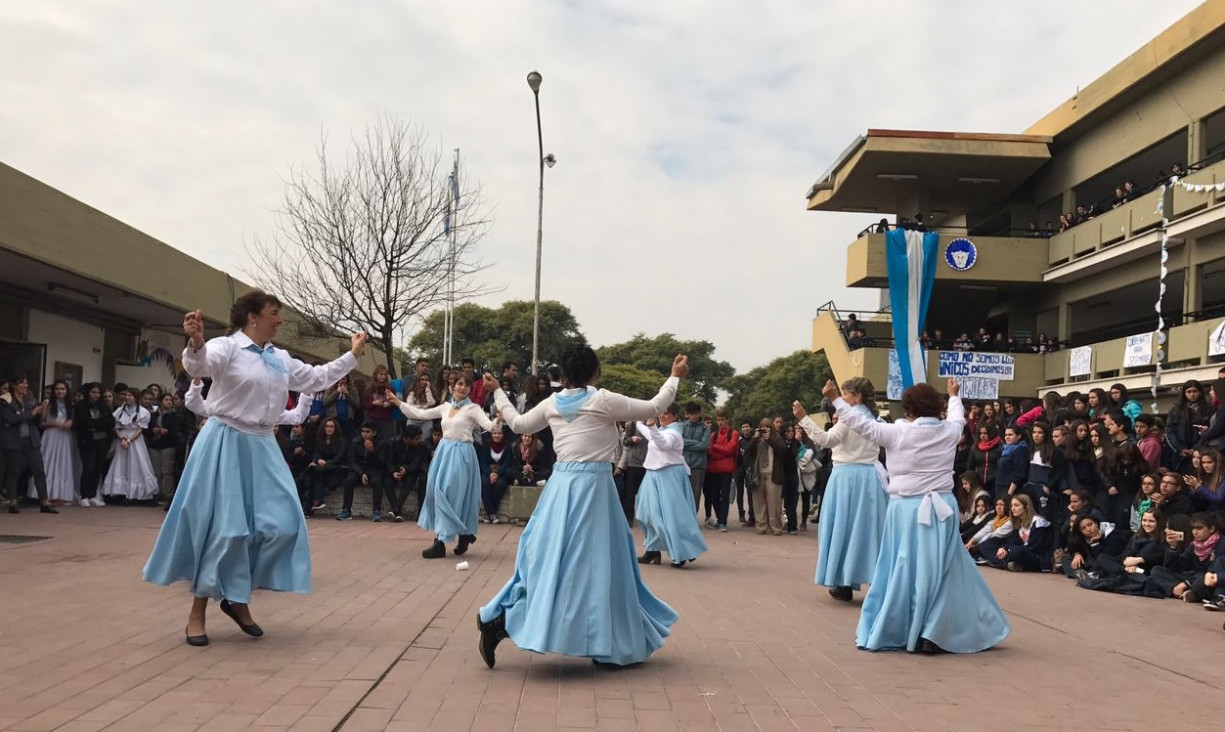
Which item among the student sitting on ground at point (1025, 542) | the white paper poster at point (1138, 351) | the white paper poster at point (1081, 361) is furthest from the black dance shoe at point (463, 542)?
the white paper poster at point (1081, 361)

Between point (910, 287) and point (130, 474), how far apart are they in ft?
69.7

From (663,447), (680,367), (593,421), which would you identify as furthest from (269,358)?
(663,447)

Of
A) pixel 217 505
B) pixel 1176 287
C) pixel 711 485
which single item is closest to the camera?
pixel 217 505

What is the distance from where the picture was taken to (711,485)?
803 inches

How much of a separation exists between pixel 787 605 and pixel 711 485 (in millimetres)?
10339

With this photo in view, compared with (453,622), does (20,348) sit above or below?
above

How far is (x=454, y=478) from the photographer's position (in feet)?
40.4

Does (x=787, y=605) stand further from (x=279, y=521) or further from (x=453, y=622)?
(x=279, y=521)

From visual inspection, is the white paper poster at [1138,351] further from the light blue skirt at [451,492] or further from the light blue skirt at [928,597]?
the light blue skirt at [928,597]

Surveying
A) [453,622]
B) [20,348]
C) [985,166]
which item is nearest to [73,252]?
[20,348]

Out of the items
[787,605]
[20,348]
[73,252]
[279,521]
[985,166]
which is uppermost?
[985,166]

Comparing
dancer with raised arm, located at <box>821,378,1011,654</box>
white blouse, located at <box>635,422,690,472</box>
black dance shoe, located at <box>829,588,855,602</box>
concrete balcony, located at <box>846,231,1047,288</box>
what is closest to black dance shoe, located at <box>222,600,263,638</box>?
dancer with raised arm, located at <box>821,378,1011,654</box>

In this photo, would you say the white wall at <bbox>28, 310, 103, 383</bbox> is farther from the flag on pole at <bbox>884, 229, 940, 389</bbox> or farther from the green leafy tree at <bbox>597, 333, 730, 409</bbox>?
the green leafy tree at <bbox>597, 333, 730, 409</bbox>

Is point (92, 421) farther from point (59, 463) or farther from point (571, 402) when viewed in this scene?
point (571, 402)
